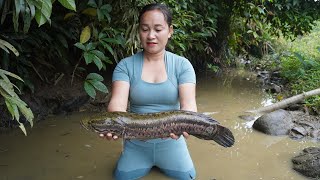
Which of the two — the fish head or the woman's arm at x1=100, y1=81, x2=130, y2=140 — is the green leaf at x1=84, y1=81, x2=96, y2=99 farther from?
the fish head

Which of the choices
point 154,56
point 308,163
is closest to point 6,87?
point 154,56

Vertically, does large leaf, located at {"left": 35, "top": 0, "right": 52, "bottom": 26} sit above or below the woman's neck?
above

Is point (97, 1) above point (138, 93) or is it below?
above

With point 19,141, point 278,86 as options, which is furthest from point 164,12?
point 278,86

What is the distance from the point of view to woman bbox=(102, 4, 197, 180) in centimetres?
281

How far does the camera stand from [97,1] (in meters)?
3.96

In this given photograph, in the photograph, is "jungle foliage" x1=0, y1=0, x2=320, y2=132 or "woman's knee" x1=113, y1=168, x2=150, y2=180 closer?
"woman's knee" x1=113, y1=168, x2=150, y2=180

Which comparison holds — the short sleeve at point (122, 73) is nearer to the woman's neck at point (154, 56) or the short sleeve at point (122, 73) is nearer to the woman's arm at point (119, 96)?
the woman's arm at point (119, 96)

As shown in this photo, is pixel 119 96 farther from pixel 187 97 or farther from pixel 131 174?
pixel 131 174

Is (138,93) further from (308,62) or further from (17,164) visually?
(308,62)

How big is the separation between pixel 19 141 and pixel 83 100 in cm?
127

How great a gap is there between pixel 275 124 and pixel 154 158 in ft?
7.09

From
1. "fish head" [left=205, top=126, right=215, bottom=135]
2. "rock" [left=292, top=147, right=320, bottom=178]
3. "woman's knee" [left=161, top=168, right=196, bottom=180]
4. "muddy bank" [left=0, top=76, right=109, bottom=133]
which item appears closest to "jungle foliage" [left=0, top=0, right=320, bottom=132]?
"muddy bank" [left=0, top=76, right=109, bottom=133]

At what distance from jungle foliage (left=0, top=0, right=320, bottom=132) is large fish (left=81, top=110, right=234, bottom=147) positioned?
0.68 m
